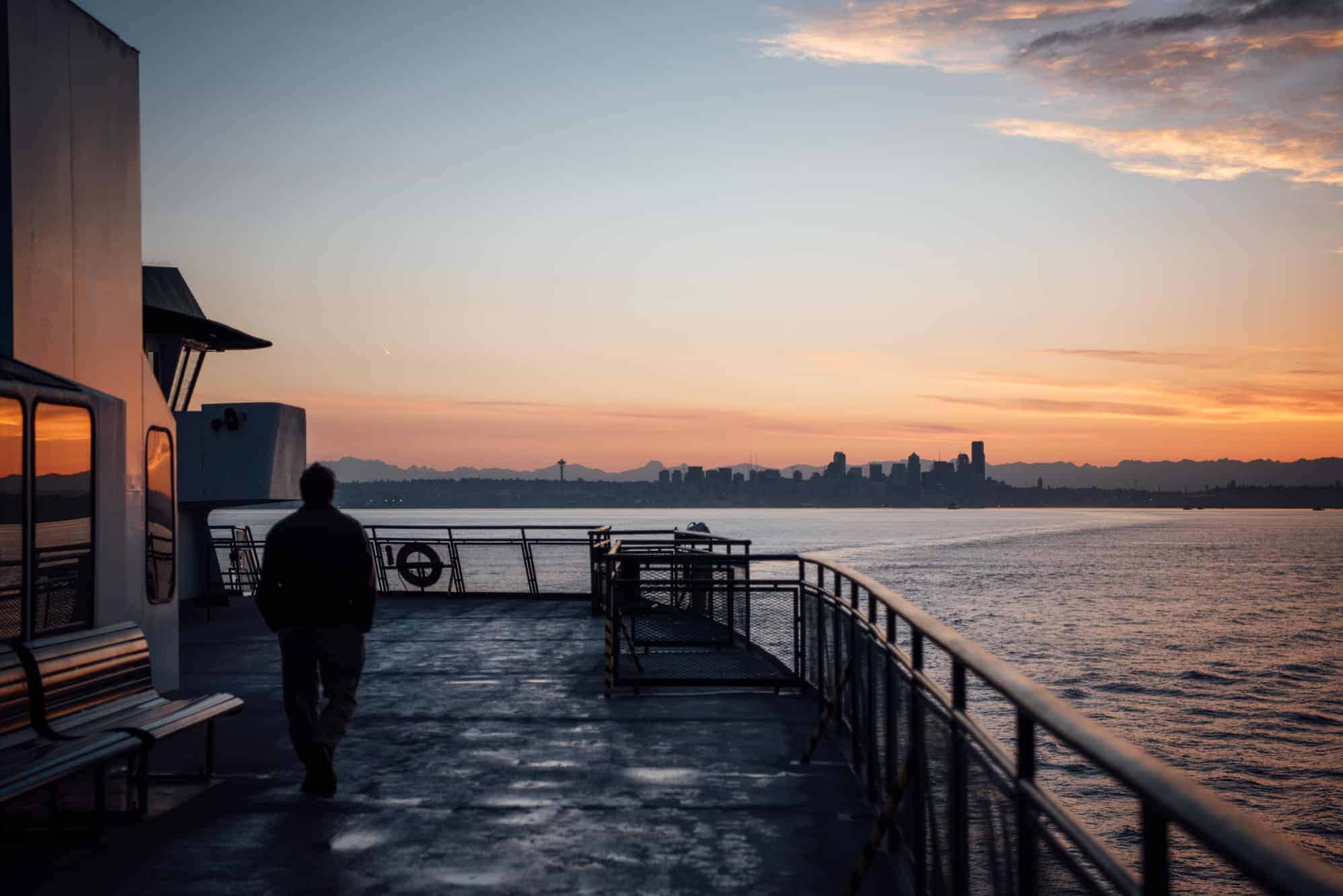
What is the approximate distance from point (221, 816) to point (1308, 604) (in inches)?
3238

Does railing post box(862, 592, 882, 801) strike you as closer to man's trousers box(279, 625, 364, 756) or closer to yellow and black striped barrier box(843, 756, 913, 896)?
yellow and black striped barrier box(843, 756, 913, 896)

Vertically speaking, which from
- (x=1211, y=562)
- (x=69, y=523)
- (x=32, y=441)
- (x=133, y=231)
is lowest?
(x=1211, y=562)

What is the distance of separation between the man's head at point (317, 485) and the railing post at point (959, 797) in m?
4.32

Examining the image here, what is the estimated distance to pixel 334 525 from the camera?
6.69 metres

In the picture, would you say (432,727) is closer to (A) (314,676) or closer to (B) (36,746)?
(A) (314,676)

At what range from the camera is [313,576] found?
6.62 m

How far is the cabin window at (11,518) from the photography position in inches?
282

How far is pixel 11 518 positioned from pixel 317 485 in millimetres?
2232

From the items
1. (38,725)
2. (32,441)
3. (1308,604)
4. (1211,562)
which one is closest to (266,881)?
(38,725)

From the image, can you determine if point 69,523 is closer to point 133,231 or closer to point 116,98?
point 133,231

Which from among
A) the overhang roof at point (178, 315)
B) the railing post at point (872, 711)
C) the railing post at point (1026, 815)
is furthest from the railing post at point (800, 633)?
the overhang roof at point (178, 315)

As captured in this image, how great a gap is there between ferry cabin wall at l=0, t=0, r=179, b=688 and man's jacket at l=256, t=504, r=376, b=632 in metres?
3.03

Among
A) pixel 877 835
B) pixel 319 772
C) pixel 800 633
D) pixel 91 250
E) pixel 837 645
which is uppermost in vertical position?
pixel 91 250

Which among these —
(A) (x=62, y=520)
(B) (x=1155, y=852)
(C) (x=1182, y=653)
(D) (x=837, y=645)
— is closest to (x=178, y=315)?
(A) (x=62, y=520)
